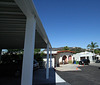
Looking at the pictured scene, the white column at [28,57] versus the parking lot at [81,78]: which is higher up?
the white column at [28,57]

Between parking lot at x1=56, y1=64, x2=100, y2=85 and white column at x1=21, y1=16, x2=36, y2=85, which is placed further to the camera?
parking lot at x1=56, y1=64, x2=100, y2=85

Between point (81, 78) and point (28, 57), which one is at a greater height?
point (28, 57)

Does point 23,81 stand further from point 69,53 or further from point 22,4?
point 69,53

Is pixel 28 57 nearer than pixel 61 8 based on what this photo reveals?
Yes

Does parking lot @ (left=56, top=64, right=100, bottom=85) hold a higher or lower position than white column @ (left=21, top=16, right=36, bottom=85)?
lower

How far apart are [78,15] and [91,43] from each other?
137ft

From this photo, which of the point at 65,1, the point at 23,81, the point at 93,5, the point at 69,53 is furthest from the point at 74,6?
the point at 69,53

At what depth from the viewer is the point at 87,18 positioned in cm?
1092

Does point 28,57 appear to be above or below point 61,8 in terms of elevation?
below

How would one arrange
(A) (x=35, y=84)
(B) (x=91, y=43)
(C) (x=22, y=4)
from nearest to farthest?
1. (C) (x=22, y=4)
2. (A) (x=35, y=84)
3. (B) (x=91, y=43)

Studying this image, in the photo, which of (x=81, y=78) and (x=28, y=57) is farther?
(x=81, y=78)

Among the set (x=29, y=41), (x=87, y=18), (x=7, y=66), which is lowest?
(x=7, y=66)

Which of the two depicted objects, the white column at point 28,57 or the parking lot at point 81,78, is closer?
the white column at point 28,57

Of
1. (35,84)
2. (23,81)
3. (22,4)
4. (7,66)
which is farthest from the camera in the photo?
(7,66)
